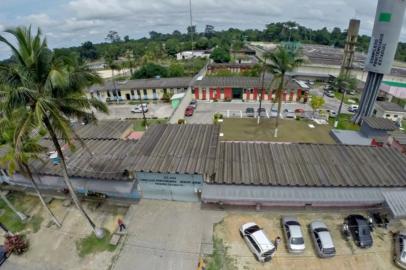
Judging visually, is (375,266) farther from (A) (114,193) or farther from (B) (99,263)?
(A) (114,193)

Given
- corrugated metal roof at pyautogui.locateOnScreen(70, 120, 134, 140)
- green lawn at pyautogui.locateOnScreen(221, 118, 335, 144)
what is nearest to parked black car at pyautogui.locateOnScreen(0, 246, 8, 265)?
corrugated metal roof at pyautogui.locateOnScreen(70, 120, 134, 140)

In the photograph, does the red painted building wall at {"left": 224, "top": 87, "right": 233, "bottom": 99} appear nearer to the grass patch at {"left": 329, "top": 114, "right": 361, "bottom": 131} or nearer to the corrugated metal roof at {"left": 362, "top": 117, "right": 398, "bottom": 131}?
the grass patch at {"left": 329, "top": 114, "right": 361, "bottom": 131}

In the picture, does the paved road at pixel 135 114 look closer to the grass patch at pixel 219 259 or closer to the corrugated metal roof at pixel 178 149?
the corrugated metal roof at pixel 178 149

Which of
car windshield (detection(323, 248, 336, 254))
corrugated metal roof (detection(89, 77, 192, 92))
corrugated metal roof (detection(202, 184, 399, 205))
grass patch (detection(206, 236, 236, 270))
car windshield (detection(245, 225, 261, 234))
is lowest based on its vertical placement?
grass patch (detection(206, 236, 236, 270))

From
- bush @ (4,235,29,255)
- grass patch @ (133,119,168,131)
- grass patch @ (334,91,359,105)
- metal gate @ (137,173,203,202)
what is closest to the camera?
bush @ (4,235,29,255)

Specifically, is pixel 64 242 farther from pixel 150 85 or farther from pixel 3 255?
pixel 150 85

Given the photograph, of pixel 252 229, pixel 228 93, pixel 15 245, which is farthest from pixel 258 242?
pixel 228 93

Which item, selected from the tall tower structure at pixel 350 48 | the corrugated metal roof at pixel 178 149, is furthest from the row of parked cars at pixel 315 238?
the tall tower structure at pixel 350 48
